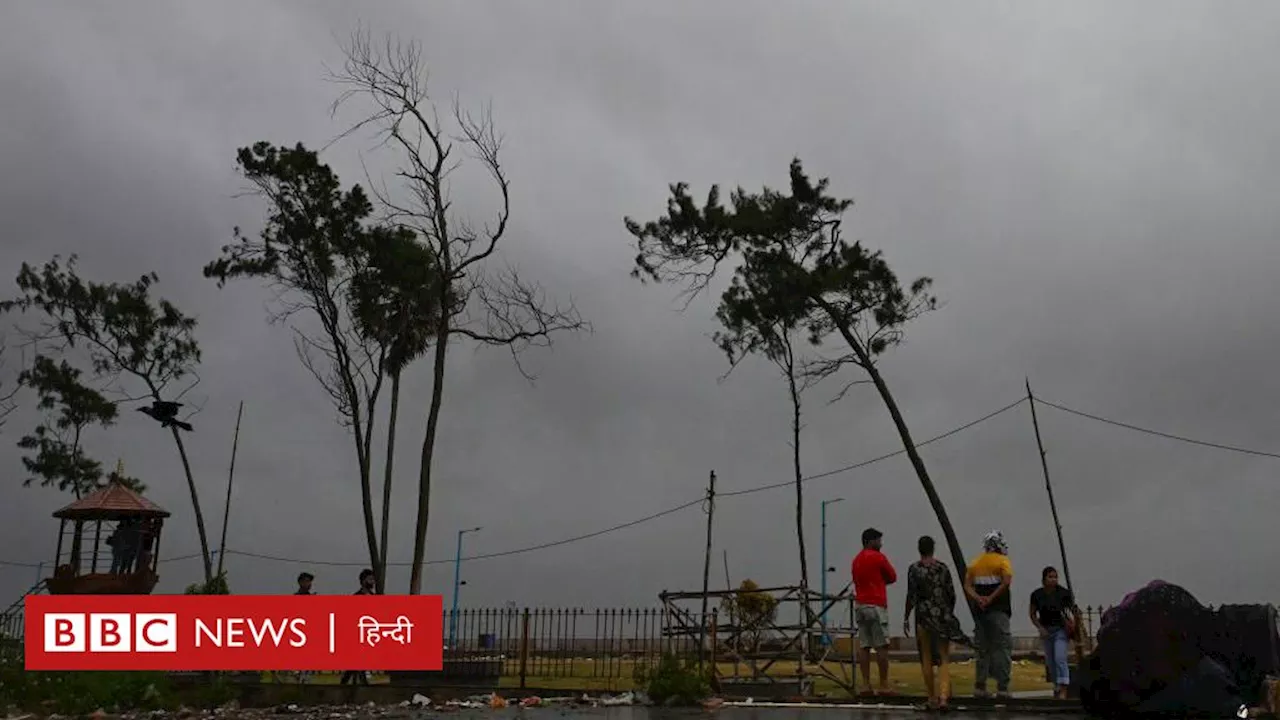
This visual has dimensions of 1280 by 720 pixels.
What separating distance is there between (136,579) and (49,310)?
38.9 ft

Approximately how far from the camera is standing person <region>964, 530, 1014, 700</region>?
13.0 meters

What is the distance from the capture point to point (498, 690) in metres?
17.4

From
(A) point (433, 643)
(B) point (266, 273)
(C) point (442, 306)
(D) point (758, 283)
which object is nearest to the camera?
(A) point (433, 643)

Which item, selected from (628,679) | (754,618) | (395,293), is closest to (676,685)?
(754,618)

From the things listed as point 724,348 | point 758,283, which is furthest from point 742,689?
point 724,348

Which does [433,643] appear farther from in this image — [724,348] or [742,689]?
[724,348]

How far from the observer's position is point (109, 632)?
52.9ft

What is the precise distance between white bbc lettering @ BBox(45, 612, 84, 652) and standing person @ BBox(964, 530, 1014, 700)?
1202 cm

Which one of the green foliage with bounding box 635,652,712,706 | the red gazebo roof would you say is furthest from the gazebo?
the green foliage with bounding box 635,652,712,706

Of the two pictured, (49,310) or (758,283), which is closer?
(758,283)

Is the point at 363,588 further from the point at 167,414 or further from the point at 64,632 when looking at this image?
the point at 167,414

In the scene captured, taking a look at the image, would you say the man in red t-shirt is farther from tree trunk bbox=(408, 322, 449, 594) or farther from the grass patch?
tree trunk bbox=(408, 322, 449, 594)

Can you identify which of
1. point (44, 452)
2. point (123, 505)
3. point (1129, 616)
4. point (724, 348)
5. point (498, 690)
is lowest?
point (498, 690)

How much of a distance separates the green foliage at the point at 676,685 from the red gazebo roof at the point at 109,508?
16.8 m
